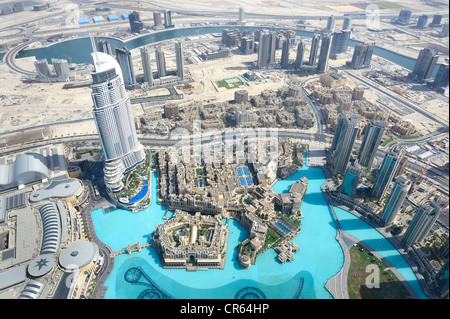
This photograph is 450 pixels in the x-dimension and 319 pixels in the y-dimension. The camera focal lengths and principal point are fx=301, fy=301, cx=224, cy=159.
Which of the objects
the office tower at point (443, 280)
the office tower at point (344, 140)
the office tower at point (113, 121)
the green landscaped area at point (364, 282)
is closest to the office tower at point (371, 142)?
the office tower at point (344, 140)

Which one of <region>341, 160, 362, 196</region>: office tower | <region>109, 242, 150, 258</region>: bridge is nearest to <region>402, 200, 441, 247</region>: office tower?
<region>341, 160, 362, 196</region>: office tower

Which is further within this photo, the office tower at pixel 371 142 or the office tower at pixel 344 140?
the office tower at pixel 344 140

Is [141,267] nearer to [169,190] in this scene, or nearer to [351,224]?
Result: [169,190]

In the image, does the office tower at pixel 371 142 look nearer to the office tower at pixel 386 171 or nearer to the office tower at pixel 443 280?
the office tower at pixel 386 171

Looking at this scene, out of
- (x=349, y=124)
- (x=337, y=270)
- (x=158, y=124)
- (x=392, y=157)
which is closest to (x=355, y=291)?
(x=337, y=270)

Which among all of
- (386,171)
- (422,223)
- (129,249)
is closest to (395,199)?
(422,223)

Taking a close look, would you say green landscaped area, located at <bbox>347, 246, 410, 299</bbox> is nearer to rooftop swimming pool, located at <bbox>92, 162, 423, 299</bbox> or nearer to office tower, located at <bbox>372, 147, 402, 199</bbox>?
rooftop swimming pool, located at <bbox>92, 162, 423, 299</bbox>

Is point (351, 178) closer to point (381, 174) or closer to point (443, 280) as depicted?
point (381, 174)
